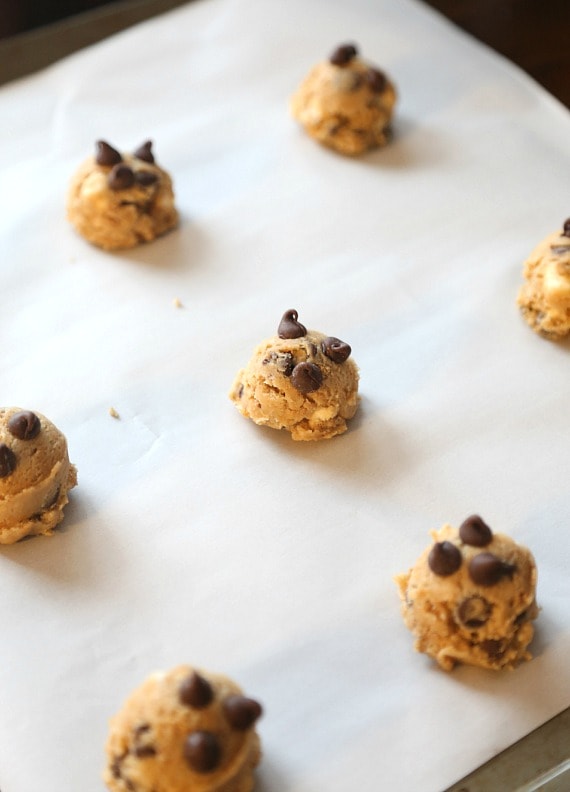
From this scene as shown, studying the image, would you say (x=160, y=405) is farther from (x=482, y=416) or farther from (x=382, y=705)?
(x=382, y=705)

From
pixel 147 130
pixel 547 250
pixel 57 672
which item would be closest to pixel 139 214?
pixel 147 130

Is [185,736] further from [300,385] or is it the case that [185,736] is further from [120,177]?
[120,177]

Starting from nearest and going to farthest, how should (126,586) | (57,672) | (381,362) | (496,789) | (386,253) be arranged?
(496,789)
(57,672)
(126,586)
(381,362)
(386,253)

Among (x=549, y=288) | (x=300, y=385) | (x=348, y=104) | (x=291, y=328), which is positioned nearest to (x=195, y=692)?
(x=300, y=385)

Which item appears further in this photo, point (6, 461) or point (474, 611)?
point (6, 461)

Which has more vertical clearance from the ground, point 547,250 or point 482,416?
point 547,250
